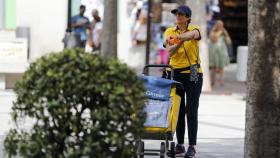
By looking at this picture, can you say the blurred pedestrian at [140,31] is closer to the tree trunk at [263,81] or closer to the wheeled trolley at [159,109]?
the wheeled trolley at [159,109]

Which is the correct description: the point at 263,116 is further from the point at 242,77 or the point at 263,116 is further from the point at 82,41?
the point at 82,41

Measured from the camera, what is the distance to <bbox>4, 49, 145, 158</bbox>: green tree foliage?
679cm

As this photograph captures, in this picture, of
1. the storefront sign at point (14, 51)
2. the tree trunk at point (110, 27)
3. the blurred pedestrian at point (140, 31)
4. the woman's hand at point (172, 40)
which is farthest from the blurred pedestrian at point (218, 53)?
the woman's hand at point (172, 40)

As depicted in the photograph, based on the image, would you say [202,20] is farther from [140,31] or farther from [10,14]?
[140,31]

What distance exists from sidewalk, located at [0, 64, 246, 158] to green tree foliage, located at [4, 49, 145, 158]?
3120mm

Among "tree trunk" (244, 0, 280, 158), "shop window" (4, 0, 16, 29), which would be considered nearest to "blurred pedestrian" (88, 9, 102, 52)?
"shop window" (4, 0, 16, 29)

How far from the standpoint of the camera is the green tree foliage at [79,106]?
6785mm

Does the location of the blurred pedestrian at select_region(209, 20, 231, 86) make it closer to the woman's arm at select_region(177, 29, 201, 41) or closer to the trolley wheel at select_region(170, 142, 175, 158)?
the woman's arm at select_region(177, 29, 201, 41)

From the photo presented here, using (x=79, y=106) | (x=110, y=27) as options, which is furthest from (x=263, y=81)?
(x=110, y=27)

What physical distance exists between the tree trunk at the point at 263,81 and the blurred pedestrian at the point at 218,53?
15.6 meters

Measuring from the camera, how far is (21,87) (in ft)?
22.9

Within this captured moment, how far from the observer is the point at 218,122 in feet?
52.7

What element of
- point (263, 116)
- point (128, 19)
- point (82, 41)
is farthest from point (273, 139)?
point (128, 19)

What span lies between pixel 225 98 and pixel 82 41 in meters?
5.56
